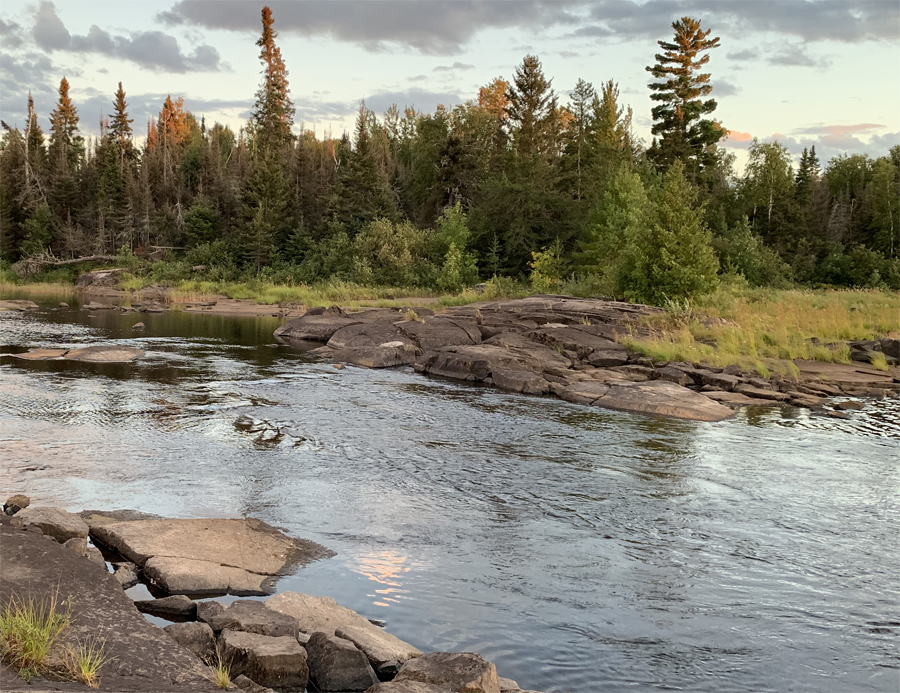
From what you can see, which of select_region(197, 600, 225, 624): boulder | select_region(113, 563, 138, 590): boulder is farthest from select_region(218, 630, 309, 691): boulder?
select_region(113, 563, 138, 590): boulder

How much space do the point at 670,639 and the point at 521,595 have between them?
1423 mm

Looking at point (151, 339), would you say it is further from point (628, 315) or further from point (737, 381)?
point (737, 381)

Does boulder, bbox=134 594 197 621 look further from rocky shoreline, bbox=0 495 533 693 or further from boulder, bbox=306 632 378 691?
boulder, bbox=306 632 378 691

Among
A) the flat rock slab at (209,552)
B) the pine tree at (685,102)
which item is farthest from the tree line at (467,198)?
the flat rock slab at (209,552)

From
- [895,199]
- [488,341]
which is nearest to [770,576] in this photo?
[488,341]

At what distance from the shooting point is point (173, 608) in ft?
22.2

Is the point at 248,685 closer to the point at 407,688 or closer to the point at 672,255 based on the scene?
the point at 407,688

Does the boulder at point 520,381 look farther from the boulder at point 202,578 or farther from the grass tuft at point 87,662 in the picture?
the grass tuft at point 87,662

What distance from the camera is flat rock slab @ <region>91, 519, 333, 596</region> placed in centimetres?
736

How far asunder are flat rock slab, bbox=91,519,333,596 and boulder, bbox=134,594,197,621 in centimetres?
35

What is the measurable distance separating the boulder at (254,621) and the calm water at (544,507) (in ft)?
3.41

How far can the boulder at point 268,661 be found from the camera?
5.45 m

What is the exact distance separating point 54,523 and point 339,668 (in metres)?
3.85

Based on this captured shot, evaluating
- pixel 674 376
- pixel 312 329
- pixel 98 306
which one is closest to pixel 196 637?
pixel 674 376
